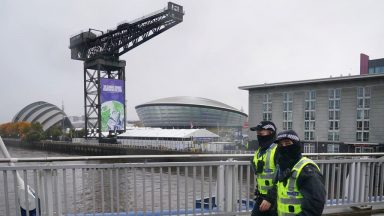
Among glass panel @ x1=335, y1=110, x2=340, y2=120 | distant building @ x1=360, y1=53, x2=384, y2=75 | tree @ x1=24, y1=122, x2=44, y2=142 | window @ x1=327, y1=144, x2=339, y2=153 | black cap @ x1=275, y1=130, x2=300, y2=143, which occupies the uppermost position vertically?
distant building @ x1=360, y1=53, x2=384, y2=75

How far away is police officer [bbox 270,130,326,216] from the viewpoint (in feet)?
6.67

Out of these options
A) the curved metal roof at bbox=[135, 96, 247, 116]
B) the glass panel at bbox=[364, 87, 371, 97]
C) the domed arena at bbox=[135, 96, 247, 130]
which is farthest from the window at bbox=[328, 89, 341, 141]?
the curved metal roof at bbox=[135, 96, 247, 116]

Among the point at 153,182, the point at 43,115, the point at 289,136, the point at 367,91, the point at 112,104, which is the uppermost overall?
the point at 367,91

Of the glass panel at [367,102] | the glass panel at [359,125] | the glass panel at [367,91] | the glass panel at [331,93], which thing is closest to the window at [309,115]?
the glass panel at [331,93]

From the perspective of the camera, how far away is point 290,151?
7.59 feet

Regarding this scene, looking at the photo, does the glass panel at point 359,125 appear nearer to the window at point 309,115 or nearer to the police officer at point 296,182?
the window at point 309,115

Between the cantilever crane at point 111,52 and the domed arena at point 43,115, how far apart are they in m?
56.8

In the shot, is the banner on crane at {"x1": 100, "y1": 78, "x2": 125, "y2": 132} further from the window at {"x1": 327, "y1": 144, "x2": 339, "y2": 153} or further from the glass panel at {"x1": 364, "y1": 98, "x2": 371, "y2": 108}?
the glass panel at {"x1": 364, "y1": 98, "x2": 371, "y2": 108}

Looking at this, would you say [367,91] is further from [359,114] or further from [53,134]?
[53,134]

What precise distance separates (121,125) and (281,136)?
52006mm

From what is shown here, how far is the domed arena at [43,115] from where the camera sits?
104m

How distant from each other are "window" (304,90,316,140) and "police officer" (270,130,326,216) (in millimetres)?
45184

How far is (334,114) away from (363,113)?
4.01 metres

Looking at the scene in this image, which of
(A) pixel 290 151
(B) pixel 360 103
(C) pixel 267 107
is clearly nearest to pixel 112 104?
(C) pixel 267 107
